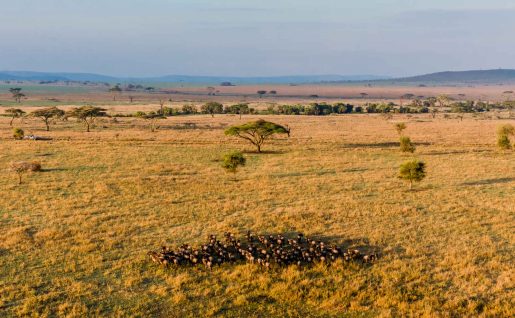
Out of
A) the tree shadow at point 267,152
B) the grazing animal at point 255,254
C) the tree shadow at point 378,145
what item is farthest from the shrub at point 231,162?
the tree shadow at point 378,145

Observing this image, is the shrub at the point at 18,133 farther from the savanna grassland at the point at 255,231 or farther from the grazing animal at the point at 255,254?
the grazing animal at the point at 255,254

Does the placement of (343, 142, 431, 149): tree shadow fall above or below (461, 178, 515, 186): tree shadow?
above

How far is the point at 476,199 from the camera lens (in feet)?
97.5

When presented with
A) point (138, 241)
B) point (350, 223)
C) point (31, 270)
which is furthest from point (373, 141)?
point (31, 270)

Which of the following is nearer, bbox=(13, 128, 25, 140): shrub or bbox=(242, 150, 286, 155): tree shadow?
bbox=(242, 150, 286, 155): tree shadow

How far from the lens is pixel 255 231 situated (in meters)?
23.2

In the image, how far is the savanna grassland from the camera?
15.6 metres

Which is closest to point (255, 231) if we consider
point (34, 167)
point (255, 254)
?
point (255, 254)

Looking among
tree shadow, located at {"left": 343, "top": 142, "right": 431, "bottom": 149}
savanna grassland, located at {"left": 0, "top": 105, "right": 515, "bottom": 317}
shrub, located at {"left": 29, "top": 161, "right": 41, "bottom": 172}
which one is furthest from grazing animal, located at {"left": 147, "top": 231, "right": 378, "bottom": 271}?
tree shadow, located at {"left": 343, "top": 142, "right": 431, "bottom": 149}

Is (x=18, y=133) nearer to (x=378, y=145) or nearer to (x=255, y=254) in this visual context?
(x=378, y=145)

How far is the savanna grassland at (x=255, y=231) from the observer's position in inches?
612

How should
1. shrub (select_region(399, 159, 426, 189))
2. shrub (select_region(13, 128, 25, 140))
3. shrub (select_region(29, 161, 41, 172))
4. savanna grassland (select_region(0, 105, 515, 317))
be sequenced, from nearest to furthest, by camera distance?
savanna grassland (select_region(0, 105, 515, 317)) < shrub (select_region(399, 159, 426, 189)) < shrub (select_region(29, 161, 41, 172)) < shrub (select_region(13, 128, 25, 140))

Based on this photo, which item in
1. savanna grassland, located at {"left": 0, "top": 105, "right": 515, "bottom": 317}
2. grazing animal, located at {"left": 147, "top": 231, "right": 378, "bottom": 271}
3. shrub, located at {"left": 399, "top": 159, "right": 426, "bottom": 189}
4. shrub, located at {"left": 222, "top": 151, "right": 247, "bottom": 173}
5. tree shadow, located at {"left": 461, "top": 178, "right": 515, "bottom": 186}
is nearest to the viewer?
savanna grassland, located at {"left": 0, "top": 105, "right": 515, "bottom": 317}

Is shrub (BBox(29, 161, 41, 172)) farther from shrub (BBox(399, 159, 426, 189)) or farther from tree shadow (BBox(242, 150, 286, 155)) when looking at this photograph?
shrub (BBox(399, 159, 426, 189))
